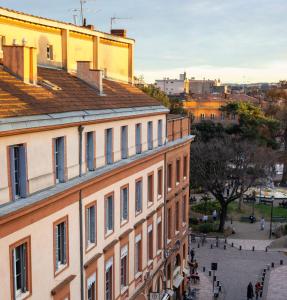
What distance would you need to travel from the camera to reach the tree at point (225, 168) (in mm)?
47906

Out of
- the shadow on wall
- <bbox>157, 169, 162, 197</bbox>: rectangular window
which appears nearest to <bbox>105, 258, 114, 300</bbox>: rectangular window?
<bbox>157, 169, 162, 197</bbox>: rectangular window

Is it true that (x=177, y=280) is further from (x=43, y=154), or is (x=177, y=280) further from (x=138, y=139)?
(x=43, y=154)

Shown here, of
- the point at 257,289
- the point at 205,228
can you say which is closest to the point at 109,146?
the point at 257,289

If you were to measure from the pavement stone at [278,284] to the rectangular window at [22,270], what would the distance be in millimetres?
23781

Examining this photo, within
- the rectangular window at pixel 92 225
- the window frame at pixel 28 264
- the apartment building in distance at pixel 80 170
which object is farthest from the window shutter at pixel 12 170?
the rectangular window at pixel 92 225

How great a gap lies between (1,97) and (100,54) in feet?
44.5

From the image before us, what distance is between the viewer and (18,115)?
42.7 ft

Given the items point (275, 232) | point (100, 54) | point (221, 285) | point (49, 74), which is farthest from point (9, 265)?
point (275, 232)

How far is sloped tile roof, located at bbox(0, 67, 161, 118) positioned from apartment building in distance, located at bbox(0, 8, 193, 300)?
67 millimetres

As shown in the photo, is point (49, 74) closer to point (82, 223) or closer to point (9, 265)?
point (82, 223)

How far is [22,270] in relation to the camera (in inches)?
524

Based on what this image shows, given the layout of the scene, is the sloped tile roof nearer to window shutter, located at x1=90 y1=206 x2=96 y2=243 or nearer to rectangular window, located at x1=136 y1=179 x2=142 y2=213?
rectangular window, located at x1=136 y1=179 x2=142 y2=213

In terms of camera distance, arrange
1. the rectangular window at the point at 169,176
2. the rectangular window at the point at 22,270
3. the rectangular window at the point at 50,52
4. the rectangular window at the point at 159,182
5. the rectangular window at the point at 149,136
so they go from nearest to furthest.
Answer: the rectangular window at the point at 22,270, the rectangular window at the point at 50,52, the rectangular window at the point at 149,136, the rectangular window at the point at 159,182, the rectangular window at the point at 169,176

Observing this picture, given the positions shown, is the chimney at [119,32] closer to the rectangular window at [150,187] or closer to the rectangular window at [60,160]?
the rectangular window at [150,187]
